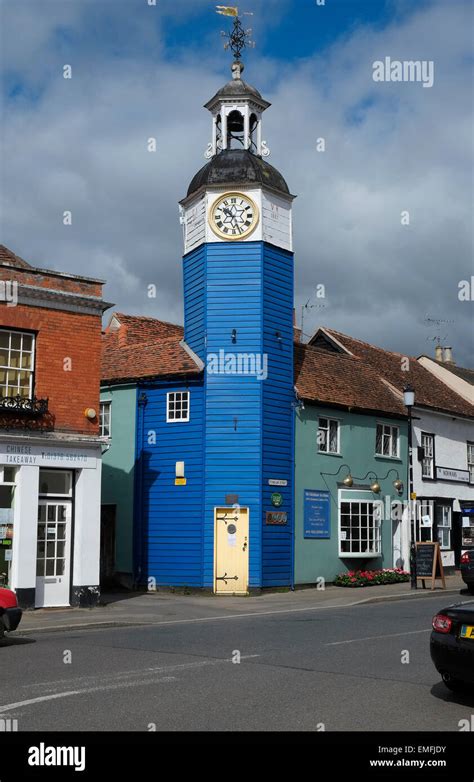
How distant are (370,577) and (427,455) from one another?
22.4 ft

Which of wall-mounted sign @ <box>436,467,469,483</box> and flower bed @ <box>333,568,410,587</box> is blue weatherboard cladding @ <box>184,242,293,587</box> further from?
wall-mounted sign @ <box>436,467,469,483</box>

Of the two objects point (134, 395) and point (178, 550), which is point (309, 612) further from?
point (134, 395)

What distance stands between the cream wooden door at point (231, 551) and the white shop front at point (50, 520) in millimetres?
4813

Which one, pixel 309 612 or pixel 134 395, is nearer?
pixel 309 612

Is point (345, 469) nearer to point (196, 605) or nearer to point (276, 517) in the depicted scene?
point (276, 517)

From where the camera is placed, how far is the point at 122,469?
26312 mm

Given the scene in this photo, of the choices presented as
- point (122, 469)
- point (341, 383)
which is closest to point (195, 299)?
point (122, 469)

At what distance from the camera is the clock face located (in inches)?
985

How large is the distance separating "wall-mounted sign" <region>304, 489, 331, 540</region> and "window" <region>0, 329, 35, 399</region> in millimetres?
9847
